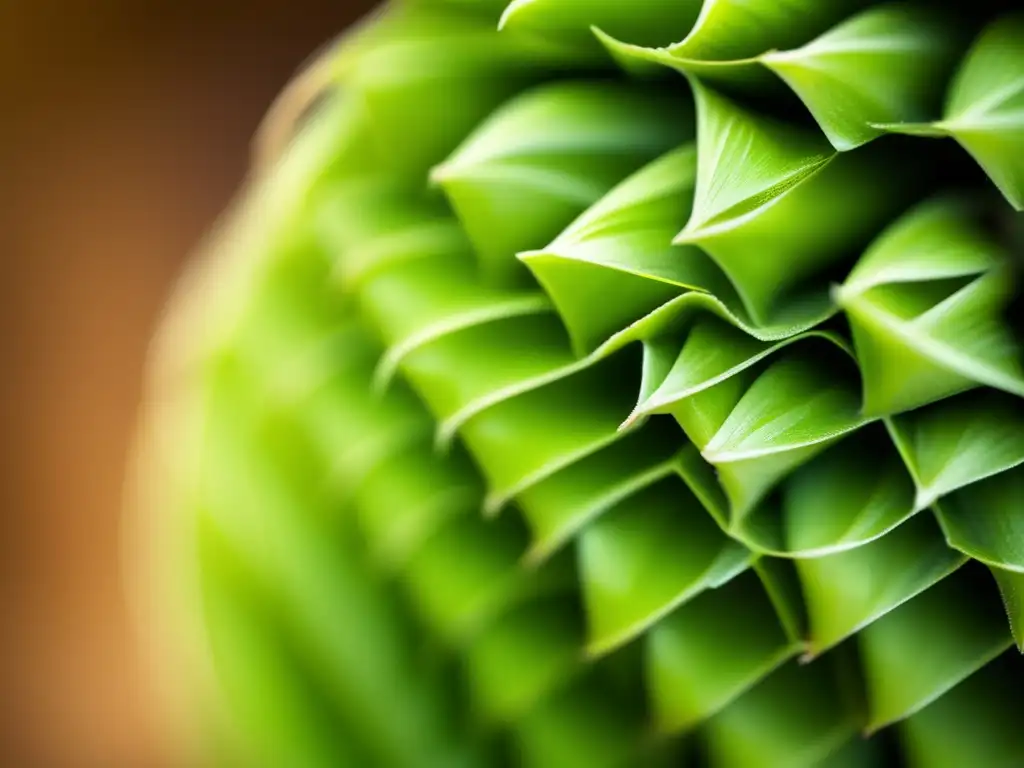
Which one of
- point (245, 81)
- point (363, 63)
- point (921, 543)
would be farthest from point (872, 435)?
point (245, 81)

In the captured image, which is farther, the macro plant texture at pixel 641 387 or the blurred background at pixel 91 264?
the blurred background at pixel 91 264

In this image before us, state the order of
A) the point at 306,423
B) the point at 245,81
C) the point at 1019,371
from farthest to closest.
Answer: the point at 245,81 < the point at 306,423 < the point at 1019,371

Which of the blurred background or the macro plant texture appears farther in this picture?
the blurred background

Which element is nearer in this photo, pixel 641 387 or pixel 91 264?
pixel 641 387

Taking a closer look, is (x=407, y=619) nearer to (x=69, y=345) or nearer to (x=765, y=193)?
(x=765, y=193)
